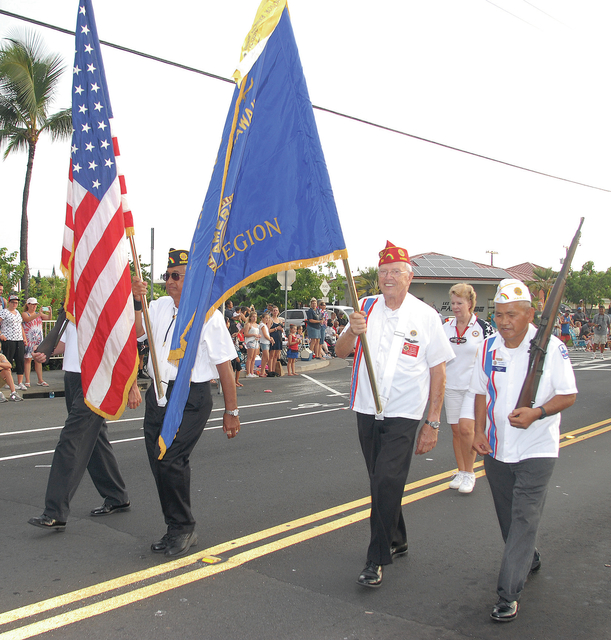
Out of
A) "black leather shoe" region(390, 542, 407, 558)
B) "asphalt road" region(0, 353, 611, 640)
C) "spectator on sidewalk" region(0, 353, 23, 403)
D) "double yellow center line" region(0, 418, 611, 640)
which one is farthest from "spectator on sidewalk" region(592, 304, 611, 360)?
"black leather shoe" region(390, 542, 407, 558)

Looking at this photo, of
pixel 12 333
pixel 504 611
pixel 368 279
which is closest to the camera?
pixel 504 611

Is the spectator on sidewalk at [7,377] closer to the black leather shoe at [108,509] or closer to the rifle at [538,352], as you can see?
the black leather shoe at [108,509]

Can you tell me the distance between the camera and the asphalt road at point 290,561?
139 inches

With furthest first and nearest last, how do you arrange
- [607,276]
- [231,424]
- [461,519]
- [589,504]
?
[607,276]
[589,504]
[461,519]
[231,424]

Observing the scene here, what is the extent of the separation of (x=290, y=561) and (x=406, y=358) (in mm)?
1574

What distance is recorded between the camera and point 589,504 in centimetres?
590

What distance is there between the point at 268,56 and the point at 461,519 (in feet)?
12.6

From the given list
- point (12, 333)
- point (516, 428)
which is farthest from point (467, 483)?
point (12, 333)

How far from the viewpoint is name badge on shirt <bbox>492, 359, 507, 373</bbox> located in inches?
153

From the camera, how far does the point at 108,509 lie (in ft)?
17.7

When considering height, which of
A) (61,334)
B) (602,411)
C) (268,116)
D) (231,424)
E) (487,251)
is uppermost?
(487,251)

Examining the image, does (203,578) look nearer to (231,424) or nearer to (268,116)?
(231,424)

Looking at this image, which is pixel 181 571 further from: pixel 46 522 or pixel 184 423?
pixel 46 522

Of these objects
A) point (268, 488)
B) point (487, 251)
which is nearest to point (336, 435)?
point (268, 488)
